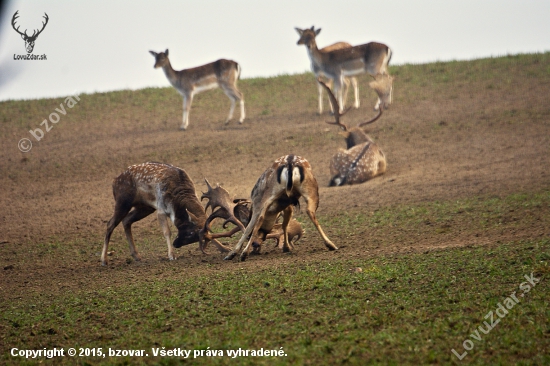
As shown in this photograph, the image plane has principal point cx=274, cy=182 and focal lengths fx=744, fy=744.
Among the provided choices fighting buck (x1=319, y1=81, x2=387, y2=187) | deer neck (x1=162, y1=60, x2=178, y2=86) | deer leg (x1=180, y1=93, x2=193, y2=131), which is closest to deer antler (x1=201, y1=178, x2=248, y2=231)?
fighting buck (x1=319, y1=81, x2=387, y2=187)

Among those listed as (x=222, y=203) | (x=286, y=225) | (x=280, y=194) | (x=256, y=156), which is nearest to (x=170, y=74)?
(x=256, y=156)

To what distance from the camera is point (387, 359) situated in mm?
4785

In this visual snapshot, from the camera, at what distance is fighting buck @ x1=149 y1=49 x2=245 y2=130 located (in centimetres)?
1986

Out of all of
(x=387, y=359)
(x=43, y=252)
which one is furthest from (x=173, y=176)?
(x=387, y=359)

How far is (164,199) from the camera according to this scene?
925 centimetres

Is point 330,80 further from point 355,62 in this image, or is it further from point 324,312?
point 324,312

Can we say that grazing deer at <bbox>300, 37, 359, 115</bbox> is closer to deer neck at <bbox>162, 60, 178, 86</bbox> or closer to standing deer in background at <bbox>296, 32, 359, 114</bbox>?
standing deer in background at <bbox>296, 32, 359, 114</bbox>

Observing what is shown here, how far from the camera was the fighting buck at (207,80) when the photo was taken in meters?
19.9

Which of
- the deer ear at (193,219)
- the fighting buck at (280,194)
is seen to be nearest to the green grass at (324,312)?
the fighting buck at (280,194)

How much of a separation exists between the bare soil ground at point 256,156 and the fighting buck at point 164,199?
369mm

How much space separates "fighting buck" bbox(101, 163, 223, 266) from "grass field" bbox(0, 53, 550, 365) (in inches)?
14.0

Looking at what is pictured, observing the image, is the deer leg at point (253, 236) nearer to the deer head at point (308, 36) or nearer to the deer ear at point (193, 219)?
the deer ear at point (193, 219)

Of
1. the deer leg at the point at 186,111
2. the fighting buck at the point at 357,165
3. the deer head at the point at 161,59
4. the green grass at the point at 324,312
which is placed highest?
the deer head at the point at 161,59

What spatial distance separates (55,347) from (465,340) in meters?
3.06
